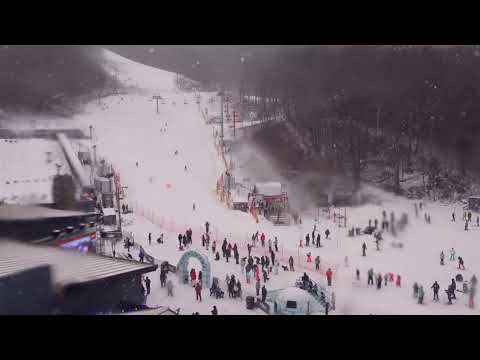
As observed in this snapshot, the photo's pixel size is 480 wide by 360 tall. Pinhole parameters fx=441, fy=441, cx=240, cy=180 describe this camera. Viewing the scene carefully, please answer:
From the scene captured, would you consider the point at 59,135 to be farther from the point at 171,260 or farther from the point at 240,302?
the point at 240,302

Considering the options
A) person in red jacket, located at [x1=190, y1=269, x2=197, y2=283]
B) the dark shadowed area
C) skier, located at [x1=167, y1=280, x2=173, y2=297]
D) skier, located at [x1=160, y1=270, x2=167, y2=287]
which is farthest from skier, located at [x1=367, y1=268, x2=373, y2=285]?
the dark shadowed area

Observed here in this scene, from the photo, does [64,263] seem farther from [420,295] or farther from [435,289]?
[435,289]

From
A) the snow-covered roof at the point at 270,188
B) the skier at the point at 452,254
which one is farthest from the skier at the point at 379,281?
the snow-covered roof at the point at 270,188

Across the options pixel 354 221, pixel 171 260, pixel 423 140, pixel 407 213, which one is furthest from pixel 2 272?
pixel 423 140

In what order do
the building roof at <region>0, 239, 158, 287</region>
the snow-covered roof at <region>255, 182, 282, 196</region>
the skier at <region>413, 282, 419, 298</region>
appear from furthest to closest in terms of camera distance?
the snow-covered roof at <region>255, 182, 282, 196</region>, the skier at <region>413, 282, 419, 298</region>, the building roof at <region>0, 239, 158, 287</region>

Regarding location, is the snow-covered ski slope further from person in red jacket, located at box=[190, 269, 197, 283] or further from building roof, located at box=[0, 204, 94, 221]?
building roof, located at box=[0, 204, 94, 221]

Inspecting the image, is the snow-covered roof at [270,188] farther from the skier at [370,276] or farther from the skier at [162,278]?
the skier at [162,278]
